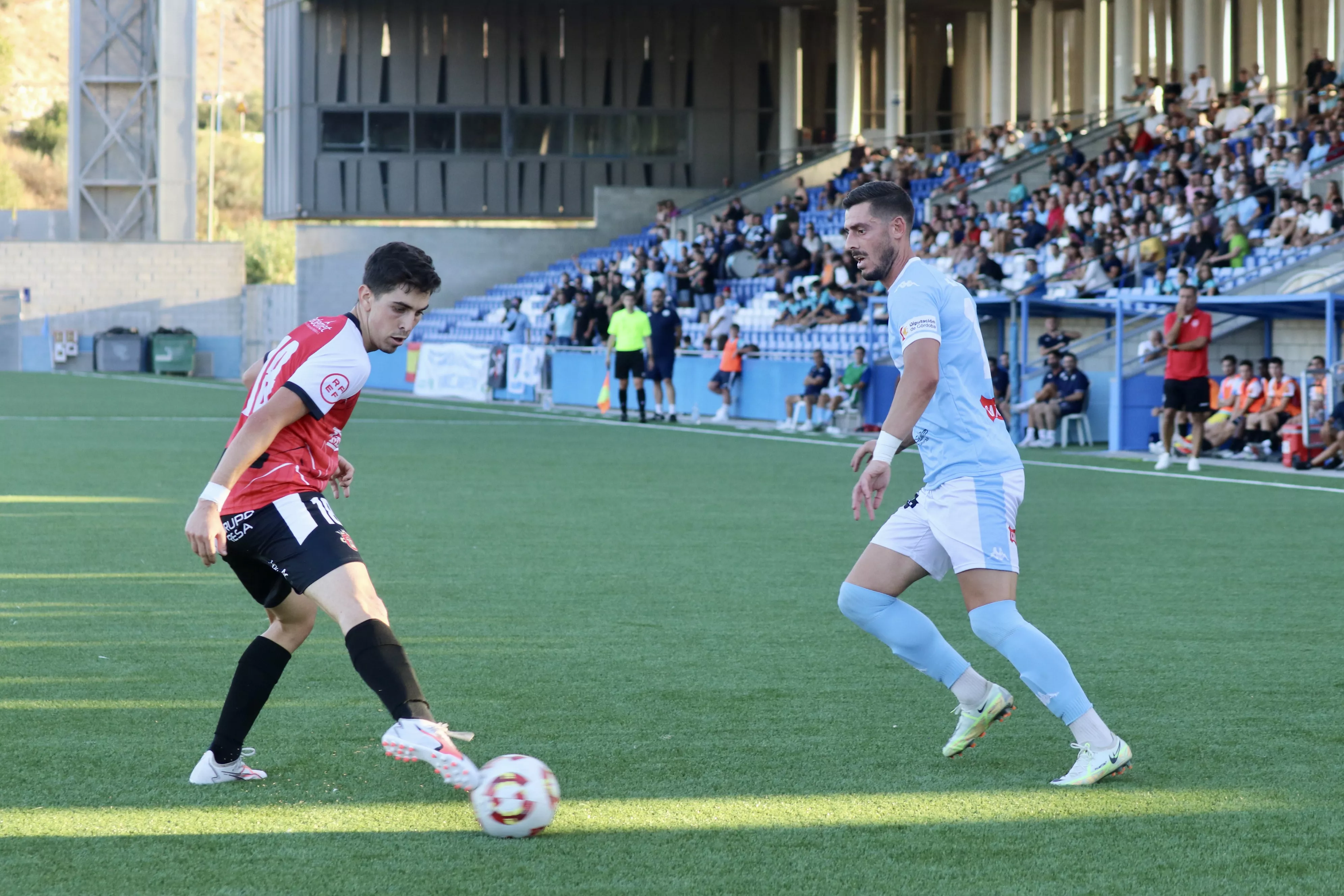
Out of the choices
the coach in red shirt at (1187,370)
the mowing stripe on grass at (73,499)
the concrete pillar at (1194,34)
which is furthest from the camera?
the concrete pillar at (1194,34)

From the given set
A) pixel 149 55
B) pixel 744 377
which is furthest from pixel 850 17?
pixel 149 55

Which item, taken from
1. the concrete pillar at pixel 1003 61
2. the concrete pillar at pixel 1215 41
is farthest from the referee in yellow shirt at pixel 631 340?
the concrete pillar at pixel 1003 61

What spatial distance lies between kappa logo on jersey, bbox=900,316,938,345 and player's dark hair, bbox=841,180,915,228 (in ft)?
1.13

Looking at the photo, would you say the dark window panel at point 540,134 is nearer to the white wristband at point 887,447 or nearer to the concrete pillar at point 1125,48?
the concrete pillar at point 1125,48

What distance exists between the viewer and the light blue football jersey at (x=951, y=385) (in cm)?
515

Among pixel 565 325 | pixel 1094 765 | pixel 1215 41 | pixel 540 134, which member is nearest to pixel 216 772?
pixel 1094 765

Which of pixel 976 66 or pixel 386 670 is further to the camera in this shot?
pixel 976 66

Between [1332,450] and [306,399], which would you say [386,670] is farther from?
[1332,450]

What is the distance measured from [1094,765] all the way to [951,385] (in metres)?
1.25

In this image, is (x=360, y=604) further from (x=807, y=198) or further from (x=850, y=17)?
(x=850, y=17)

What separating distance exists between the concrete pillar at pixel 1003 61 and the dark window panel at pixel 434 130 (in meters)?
15.9

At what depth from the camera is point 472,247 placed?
150ft

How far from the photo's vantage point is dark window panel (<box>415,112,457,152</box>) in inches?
1865

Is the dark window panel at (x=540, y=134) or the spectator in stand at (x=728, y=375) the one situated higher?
the dark window panel at (x=540, y=134)
